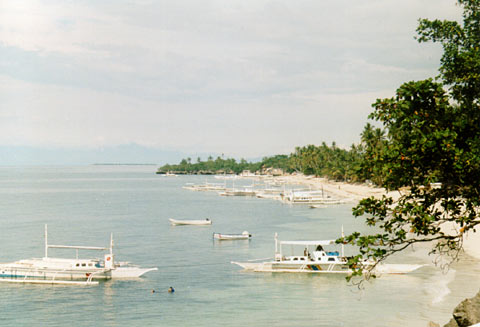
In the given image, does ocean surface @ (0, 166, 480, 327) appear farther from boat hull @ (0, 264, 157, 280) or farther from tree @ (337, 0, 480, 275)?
tree @ (337, 0, 480, 275)

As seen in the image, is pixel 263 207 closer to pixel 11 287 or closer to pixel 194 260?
pixel 194 260

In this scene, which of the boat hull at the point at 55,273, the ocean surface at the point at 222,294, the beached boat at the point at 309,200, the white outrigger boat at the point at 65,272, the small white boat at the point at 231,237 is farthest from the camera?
the beached boat at the point at 309,200

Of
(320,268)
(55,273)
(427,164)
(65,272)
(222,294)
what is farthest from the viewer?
(320,268)

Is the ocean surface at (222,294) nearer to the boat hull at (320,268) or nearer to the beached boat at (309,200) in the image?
the boat hull at (320,268)

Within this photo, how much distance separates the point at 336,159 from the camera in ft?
627

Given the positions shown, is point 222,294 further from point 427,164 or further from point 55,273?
point 427,164

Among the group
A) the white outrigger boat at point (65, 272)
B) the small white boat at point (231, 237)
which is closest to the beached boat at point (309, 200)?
the small white boat at point (231, 237)

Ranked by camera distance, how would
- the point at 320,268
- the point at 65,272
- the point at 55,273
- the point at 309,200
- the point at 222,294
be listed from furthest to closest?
the point at 309,200
the point at 320,268
the point at 65,272
the point at 55,273
the point at 222,294

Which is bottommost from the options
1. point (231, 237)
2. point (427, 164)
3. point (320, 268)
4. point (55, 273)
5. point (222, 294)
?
point (222, 294)

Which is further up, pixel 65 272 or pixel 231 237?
pixel 65 272

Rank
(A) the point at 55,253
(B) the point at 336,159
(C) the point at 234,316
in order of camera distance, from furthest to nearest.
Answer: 1. (B) the point at 336,159
2. (A) the point at 55,253
3. (C) the point at 234,316

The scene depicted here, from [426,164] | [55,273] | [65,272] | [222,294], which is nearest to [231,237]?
[65,272]

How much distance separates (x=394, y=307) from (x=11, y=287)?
30.0 meters

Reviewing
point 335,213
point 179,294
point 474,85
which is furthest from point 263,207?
point 474,85
